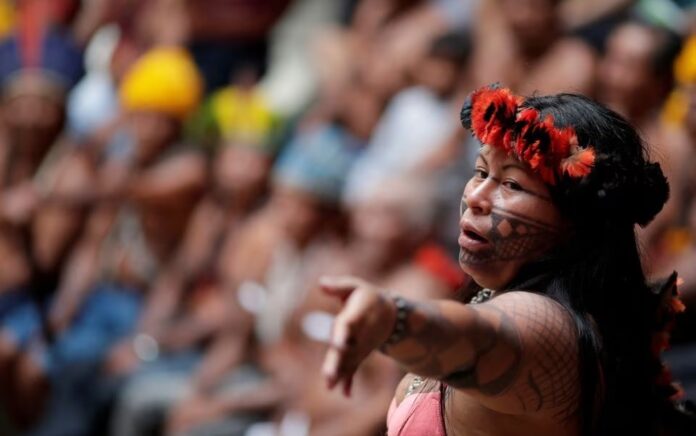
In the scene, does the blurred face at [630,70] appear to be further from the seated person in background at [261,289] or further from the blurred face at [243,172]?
the blurred face at [243,172]

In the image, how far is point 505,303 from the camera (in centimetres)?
195

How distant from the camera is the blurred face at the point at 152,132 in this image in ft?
19.1

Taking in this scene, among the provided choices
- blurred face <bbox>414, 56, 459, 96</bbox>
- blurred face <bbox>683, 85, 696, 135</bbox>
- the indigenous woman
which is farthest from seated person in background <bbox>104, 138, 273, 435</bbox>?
the indigenous woman

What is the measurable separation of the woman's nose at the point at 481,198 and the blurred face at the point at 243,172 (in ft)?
11.1

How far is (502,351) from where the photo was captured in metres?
1.84

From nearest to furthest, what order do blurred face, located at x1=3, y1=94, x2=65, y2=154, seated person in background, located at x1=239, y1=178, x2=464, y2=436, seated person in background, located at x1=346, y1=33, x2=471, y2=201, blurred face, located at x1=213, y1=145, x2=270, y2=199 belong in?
seated person in background, located at x1=239, y1=178, x2=464, y2=436, seated person in background, located at x1=346, y1=33, x2=471, y2=201, blurred face, located at x1=213, y1=145, x2=270, y2=199, blurred face, located at x1=3, y1=94, x2=65, y2=154

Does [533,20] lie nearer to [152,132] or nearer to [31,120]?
[152,132]

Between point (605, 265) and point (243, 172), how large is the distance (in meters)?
3.47

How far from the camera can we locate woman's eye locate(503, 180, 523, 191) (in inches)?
82.7

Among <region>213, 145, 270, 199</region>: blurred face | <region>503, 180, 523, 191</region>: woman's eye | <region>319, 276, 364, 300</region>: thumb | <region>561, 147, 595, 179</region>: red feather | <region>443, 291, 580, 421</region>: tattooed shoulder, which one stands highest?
<region>561, 147, 595, 179</region>: red feather

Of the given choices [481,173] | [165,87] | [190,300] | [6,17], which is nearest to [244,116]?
[165,87]

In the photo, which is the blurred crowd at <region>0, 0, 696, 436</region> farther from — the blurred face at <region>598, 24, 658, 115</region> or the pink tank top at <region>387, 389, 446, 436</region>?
the pink tank top at <region>387, 389, 446, 436</region>

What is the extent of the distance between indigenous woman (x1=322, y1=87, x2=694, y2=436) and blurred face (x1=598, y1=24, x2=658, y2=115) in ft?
6.93

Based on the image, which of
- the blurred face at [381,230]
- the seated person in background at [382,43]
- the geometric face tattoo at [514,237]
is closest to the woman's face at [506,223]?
the geometric face tattoo at [514,237]
